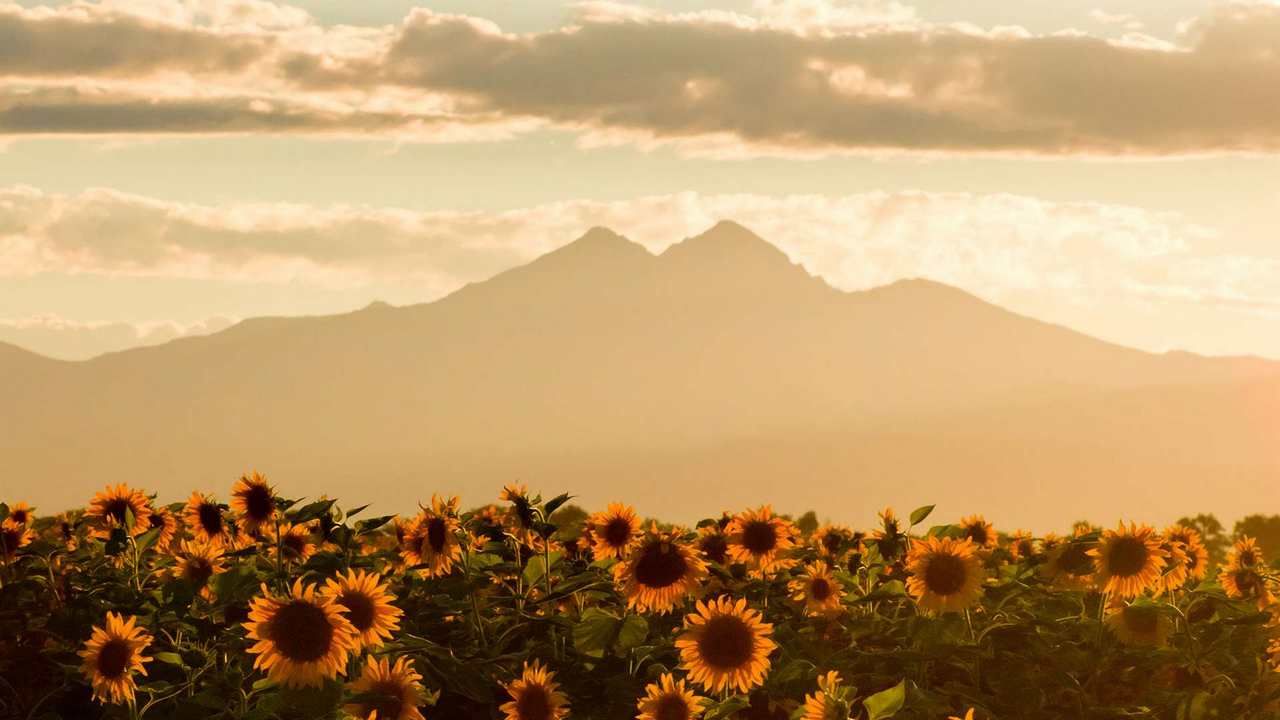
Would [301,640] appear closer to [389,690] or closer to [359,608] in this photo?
[359,608]

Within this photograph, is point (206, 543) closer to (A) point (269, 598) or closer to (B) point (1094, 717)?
(A) point (269, 598)

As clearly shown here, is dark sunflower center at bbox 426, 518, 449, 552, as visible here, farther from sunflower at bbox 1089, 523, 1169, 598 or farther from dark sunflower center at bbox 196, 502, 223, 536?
sunflower at bbox 1089, 523, 1169, 598

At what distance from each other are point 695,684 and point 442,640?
2514 millimetres

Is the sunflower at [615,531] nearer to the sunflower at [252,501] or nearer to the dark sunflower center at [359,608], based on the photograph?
the sunflower at [252,501]

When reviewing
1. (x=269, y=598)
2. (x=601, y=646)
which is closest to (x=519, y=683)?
(x=601, y=646)

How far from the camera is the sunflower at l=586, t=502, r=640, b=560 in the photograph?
35.2 ft

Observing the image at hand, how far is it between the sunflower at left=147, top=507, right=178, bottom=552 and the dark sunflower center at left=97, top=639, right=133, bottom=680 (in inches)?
167

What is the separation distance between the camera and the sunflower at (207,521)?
12.0 metres

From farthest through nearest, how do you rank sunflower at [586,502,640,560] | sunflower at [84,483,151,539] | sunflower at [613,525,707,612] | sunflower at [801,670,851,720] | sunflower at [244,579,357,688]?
1. sunflower at [84,483,151,539]
2. sunflower at [586,502,640,560]
3. sunflower at [613,525,707,612]
4. sunflower at [244,579,357,688]
5. sunflower at [801,670,851,720]

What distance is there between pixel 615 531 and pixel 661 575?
Result: 1.85 m

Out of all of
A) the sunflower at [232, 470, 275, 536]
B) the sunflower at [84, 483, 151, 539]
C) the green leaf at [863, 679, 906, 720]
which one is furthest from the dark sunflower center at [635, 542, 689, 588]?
the sunflower at [84, 483, 151, 539]

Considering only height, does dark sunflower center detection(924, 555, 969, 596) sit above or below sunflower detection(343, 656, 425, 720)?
above

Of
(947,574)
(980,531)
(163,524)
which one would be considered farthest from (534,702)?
(980,531)

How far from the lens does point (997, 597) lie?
1088 cm
